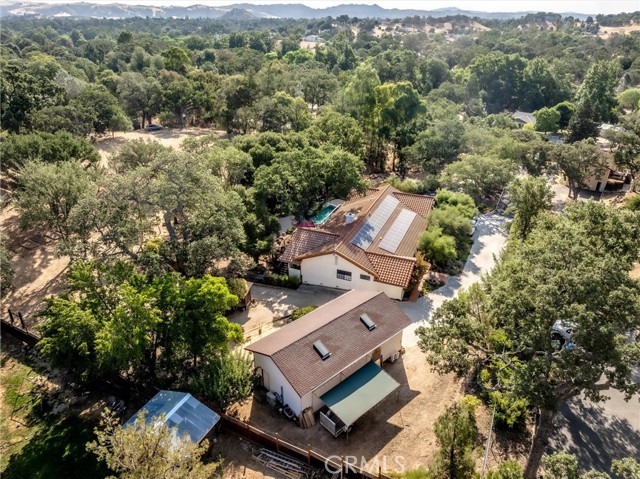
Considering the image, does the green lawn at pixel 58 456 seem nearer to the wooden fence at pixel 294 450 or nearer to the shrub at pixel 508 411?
the wooden fence at pixel 294 450

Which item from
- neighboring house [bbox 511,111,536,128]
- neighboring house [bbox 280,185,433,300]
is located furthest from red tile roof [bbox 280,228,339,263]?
neighboring house [bbox 511,111,536,128]

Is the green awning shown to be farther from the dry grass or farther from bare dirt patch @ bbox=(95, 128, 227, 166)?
bare dirt patch @ bbox=(95, 128, 227, 166)

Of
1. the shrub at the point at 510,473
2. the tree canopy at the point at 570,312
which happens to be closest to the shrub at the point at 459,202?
the tree canopy at the point at 570,312

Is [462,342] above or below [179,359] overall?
above

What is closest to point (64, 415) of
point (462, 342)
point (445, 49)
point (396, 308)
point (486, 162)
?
point (396, 308)

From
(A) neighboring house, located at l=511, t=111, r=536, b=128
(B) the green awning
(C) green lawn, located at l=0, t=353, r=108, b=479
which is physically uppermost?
(B) the green awning

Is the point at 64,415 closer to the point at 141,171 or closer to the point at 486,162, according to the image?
the point at 141,171
